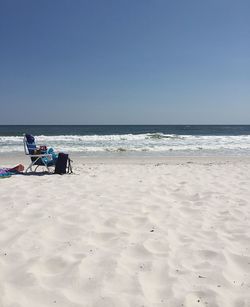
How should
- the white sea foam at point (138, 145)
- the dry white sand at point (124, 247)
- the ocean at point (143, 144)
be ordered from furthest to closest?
the white sea foam at point (138, 145) < the ocean at point (143, 144) < the dry white sand at point (124, 247)

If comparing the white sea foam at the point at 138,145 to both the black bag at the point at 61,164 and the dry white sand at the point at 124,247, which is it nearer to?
the black bag at the point at 61,164

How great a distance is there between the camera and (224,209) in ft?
15.3

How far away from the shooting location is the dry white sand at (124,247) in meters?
2.47

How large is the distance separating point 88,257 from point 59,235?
2.10 ft

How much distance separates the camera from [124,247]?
130 inches

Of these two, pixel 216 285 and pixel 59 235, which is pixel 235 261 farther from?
pixel 59 235

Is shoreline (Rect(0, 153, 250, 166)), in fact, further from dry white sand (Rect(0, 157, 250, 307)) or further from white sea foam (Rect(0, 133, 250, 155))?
Answer: dry white sand (Rect(0, 157, 250, 307))

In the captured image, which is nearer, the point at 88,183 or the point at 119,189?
the point at 119,189

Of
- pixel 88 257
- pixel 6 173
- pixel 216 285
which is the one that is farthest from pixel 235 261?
pixel 6 173

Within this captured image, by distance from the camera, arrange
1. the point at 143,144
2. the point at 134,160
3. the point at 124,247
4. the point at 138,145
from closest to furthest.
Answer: the point at 124,247
the point at 134,160
the point at 138,145
the point at 143,144

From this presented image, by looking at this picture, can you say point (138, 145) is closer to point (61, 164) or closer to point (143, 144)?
point (143, 144)

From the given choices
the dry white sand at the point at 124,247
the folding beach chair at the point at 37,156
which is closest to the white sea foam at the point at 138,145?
the folding beach chair at the point at 37,156

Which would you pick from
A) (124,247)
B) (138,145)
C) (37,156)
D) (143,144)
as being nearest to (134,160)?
(37,156)

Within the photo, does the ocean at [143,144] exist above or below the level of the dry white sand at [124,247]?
below
